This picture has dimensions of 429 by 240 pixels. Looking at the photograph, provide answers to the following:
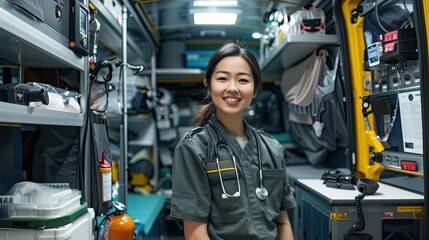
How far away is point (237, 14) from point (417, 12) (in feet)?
8.42

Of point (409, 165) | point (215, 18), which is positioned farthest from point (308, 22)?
point (409, 165)

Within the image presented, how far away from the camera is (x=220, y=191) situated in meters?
1.49

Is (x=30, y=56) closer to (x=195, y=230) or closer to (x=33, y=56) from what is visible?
(x=33, y=56)

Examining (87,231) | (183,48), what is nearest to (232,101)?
(87,231)

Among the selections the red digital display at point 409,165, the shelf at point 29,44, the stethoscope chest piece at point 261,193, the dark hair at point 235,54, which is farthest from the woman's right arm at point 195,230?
the red digital display at point 409,165

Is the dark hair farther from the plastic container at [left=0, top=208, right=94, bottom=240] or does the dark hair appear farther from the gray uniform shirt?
the plastic container at [left=0, top=208, right=94, bottom=240]

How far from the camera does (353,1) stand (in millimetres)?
2533

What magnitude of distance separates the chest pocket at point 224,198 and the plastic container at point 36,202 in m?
0.68

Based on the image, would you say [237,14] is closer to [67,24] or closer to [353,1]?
[353,1]

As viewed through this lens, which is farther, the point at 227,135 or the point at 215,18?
the point at 215,18

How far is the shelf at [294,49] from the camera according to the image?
10.0 feet

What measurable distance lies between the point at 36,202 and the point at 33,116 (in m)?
0.39

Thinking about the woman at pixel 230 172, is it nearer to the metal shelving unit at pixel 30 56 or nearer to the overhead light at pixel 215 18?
the metal shelving unit at pixel 30 56

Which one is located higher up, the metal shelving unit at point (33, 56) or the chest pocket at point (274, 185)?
the metal shelving unit at point (33, 56)
